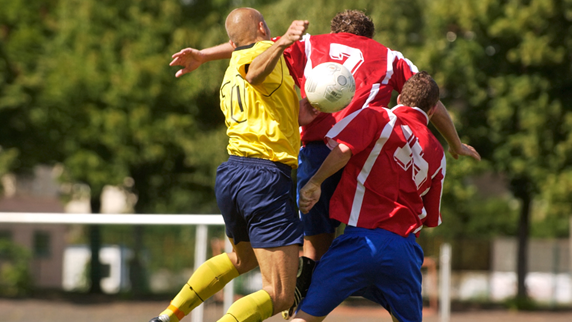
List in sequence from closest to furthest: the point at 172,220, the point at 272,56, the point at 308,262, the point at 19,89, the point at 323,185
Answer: the point at 272,56 → the point at 308,262 → the point at 323,185 → the point at 172,220 → the point at 19,89

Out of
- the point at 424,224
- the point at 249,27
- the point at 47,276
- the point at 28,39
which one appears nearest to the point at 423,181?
the point at 424,224

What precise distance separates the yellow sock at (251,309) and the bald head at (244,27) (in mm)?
1649

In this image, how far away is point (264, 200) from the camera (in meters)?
4.07

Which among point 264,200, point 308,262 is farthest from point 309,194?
point 308,262

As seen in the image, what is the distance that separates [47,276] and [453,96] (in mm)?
14271

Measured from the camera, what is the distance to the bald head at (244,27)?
4.23 meters

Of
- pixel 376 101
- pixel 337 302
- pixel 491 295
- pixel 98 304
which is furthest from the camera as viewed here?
Answer: pixel 491 295

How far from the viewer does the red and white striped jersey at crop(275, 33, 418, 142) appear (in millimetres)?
4441

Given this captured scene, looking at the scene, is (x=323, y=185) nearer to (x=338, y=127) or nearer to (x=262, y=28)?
(x=338, y=127)

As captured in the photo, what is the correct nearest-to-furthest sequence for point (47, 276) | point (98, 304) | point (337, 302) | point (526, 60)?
1. point (337, 302)
2. point (98, 304)
3. point (47, 276)
4. point (526, 60)

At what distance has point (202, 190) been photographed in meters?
21.5

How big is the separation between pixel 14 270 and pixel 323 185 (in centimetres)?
1026

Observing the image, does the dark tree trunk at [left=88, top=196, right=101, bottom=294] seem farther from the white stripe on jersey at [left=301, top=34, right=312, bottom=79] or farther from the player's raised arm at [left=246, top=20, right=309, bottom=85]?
the player's raised arm at [left=246, top=20, right=309, bottom=85]

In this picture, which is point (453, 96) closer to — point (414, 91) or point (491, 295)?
point (491, 295)
